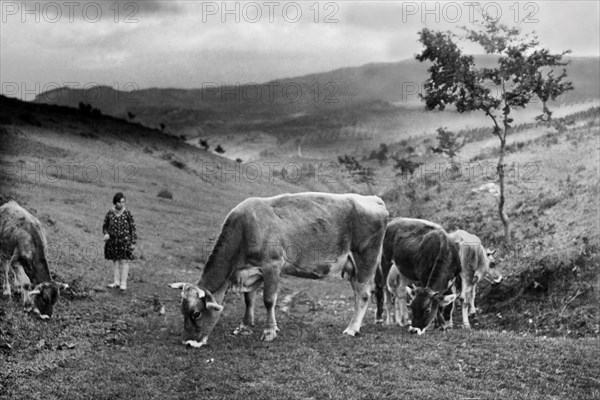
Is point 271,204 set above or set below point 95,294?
above

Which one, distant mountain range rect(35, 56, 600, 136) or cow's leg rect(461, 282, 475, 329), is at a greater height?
distant mountain range rect(35, 56, 600, 136)

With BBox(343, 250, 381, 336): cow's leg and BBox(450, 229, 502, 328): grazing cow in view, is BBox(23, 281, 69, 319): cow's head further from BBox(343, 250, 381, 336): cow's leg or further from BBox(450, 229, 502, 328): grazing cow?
BBox(450, 229, 502, 328): grazing cow

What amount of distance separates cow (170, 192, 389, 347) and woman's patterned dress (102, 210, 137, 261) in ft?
23.1

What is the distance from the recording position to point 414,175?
62.1 meters

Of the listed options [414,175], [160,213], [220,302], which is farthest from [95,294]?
[414,175]

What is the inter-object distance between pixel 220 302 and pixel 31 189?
29386 mm

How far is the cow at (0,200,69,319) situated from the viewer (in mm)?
19281

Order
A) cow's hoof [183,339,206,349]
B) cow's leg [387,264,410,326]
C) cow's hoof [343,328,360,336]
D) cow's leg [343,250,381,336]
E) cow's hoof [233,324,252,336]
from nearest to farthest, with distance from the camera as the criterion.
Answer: cow's hoof [183,339,206,349] → cow's hoof [233,324,252,336] → cow's hoof [343,328,360,336] → cow's leg [343,250,381,336] → cow's leg [387,264,410,326]

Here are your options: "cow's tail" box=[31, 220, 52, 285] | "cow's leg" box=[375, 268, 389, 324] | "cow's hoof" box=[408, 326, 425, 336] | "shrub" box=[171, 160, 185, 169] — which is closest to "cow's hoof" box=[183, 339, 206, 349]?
"cow's hoof" box=[408, 326, 425, 336]

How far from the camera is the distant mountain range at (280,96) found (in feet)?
237

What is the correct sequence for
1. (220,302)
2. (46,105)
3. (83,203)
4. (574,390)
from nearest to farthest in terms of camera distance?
(574,390) < (220,302) < (83,203) < (46,105)

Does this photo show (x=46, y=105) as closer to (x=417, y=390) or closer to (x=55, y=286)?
(x=55, y=286)

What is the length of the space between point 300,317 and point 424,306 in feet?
18.2

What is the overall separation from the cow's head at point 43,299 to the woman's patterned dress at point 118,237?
17.6 feet
